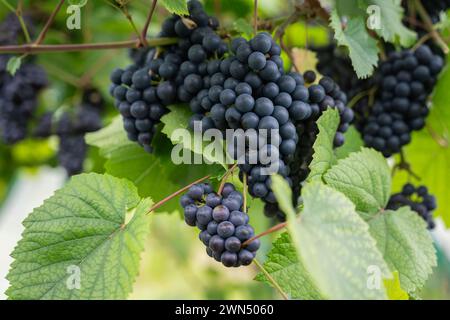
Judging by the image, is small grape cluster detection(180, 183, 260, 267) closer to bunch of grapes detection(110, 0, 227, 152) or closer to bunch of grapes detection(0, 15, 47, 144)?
bunch of grapes detection(110, 0, 227, 152)

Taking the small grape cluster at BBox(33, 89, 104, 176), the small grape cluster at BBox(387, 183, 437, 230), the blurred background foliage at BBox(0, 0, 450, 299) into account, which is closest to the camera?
the small grape cluster at BBox(387, 183, 437, 230)

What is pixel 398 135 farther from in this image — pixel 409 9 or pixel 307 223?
pixel 307 223

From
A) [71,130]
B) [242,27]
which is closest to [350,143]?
[242,27]

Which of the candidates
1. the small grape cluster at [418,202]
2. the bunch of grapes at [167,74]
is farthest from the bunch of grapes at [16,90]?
the small grape cluster at [418,202]

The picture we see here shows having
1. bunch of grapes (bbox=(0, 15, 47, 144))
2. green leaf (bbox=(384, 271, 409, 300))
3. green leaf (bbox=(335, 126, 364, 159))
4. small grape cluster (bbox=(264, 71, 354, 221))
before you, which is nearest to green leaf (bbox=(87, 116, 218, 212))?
small grape cluster (bbox=(264, 71, 354, 221))

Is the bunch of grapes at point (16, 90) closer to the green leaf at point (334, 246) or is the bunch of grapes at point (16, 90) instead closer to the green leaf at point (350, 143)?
the green leaf at point (350, 143)

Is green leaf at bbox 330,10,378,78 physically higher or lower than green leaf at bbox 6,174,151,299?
higher
